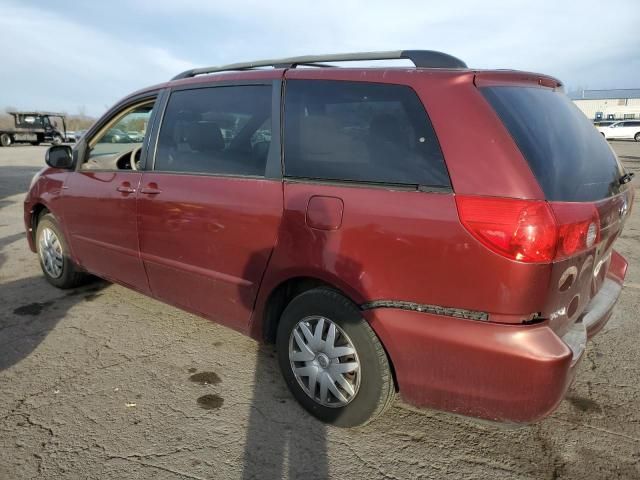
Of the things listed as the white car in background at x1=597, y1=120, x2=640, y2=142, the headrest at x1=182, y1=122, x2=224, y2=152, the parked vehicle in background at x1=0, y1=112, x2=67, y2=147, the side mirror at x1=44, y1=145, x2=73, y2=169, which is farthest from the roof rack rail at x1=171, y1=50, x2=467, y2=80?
the white car in background at x1=597, y1=120, x2=640, y2=142

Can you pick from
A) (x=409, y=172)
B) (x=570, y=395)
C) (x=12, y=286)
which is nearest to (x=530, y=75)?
(x=409, y=172)

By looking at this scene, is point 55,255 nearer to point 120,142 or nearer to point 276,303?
point 120,142

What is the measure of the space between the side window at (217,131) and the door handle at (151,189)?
128 mm

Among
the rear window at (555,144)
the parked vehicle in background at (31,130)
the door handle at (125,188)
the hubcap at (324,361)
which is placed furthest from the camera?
the parked vehicle in background at (31,130)

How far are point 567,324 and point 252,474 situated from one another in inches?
61.4

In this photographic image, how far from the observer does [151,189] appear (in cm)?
315

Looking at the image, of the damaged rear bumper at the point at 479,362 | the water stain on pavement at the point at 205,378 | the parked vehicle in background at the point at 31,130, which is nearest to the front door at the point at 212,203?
the water stain on pavement at the point at 205,378

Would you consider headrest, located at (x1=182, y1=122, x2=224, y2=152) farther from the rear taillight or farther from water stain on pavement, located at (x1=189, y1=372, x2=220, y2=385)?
the rear taillight

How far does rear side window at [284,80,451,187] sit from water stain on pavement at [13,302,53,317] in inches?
110

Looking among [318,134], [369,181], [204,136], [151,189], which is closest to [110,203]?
[151,189]

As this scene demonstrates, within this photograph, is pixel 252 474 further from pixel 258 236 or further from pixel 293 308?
pixel 258 236

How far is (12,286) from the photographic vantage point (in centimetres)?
454

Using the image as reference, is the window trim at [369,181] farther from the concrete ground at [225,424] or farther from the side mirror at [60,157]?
the side mirror at [60,157]

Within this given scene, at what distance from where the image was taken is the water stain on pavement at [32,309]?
12.8 ft
